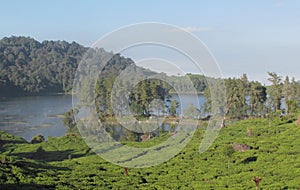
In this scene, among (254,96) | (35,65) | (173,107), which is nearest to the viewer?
(173,107)

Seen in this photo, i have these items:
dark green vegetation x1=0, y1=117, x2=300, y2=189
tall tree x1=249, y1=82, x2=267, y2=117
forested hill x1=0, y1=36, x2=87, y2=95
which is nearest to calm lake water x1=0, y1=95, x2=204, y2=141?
tall tree x1=249, y1=82, x2=267, y2=117

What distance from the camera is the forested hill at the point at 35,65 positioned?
4318 inches

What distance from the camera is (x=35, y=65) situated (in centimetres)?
13500

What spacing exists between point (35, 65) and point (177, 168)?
4665 inches

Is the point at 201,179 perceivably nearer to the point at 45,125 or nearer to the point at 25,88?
the point at 45,125

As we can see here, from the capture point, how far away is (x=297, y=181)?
19219 millimetres

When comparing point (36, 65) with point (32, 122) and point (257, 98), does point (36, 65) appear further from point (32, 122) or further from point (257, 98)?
point (257, 98)

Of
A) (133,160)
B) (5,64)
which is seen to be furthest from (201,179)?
(5,64)

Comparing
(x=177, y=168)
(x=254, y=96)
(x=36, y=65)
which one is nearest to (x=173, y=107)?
(x=254, y=96)

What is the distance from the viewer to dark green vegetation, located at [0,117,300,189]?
19188 millimetres

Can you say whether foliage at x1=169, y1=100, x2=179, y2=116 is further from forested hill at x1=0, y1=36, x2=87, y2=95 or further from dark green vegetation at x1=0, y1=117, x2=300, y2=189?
forested hill at x1=0, y1=36, x2=87, y2=95

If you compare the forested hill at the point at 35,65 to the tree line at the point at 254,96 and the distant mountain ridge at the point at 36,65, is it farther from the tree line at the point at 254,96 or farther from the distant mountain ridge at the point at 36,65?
the tree line at the point at 254,96

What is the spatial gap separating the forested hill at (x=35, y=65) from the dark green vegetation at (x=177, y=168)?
77.6m

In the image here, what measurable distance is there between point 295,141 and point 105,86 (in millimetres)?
23518
